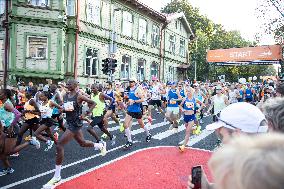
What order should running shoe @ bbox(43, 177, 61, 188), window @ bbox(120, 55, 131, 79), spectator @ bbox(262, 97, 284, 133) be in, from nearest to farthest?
spectator @ bbox(262, 97, 284, 133) < running shoe @ bbox(43, 177, 61, 188) < window @ bbox(120, 55, 131, 79)

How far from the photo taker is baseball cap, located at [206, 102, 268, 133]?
254 centimetres

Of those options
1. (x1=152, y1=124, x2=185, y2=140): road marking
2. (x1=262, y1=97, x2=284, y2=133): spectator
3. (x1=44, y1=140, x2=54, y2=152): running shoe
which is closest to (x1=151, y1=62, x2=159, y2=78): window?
(x1=152, y1=124, x2=185, y2=140): road marking

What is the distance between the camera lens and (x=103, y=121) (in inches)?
445

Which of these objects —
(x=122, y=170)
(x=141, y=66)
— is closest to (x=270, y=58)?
(x=141, y=66)

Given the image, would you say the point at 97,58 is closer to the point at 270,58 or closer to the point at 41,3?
the point at 41,3

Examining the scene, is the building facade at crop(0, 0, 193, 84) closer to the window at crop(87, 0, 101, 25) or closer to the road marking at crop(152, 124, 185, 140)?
the window at crop(87, 0, 101, 25)

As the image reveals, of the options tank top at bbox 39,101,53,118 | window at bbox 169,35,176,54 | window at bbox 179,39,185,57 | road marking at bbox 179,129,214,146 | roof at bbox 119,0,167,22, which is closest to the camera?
tank top at bbox 39,101,53,118

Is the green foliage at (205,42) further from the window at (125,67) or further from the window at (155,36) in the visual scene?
the window at (125,67)

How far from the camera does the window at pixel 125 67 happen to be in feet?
96.5

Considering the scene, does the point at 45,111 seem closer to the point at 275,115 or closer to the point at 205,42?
the point at 275,115

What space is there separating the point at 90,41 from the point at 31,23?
5.01 metres

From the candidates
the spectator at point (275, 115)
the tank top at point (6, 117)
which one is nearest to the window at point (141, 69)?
the tank top at point (6, 117)

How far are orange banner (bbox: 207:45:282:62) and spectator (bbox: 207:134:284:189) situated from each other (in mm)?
28464

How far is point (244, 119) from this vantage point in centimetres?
255
